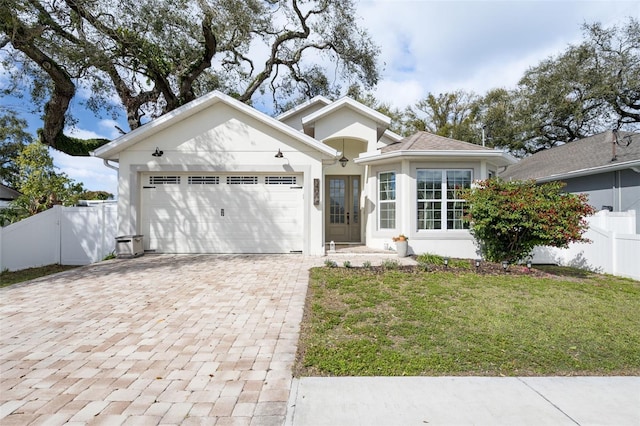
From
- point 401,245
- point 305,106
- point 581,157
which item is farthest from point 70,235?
point 581,157

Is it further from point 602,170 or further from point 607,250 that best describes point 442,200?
point 602,170

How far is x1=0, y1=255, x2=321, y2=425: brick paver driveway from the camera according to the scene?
2.62 m

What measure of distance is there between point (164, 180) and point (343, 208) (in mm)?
6565

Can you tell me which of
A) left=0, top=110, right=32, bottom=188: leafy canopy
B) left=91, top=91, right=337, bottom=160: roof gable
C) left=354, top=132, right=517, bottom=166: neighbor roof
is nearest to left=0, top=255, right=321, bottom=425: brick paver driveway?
left=91, top=91, right=337, bottom=160: roof gable

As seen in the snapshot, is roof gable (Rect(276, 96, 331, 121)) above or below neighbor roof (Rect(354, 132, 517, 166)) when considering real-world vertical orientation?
above

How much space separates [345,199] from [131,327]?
933cm

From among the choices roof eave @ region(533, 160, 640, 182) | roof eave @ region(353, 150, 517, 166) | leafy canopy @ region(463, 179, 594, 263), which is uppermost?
roof eave @ region(353, 150, 517, 166)

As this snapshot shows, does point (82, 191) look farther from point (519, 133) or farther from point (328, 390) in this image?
point (519, 133)

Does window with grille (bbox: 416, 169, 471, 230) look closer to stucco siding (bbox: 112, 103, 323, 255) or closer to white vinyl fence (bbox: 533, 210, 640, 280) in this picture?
white vinyl fence (bbox: 533, 210, 640, 280)

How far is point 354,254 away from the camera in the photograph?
10.0 m

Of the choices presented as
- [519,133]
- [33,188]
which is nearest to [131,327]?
[33,188]

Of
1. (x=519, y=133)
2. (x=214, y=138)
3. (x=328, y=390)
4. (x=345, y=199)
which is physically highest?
(x=519, y=133)

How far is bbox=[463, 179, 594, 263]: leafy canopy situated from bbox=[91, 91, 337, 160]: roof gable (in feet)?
15.2

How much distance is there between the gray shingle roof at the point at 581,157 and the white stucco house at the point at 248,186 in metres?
5.75
